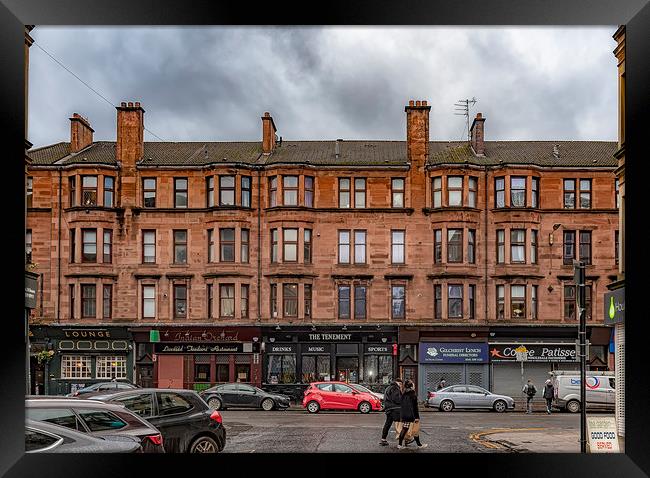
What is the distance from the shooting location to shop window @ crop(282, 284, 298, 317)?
33469 mm

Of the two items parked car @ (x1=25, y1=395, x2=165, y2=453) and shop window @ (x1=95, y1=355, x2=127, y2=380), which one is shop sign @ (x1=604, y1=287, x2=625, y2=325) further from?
shop window @ (x1=95, y1=355, x2=127, y2=380)

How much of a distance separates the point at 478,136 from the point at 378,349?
11.1 meters

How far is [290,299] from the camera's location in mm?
33625

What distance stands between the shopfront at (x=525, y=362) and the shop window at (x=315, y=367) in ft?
23.9

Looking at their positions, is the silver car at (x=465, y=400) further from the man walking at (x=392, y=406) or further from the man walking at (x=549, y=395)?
the man walking at (x=392, y=406)

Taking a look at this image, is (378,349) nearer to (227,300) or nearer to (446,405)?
(446,405)

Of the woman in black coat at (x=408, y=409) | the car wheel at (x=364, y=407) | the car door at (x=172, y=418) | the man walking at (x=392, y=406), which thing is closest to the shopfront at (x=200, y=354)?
the car wheel at (x=364, y=407)

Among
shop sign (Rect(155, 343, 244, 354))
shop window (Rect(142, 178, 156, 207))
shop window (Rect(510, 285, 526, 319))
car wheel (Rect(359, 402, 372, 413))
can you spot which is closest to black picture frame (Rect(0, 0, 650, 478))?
car wheel (Rect(359, 402, 372, 413))

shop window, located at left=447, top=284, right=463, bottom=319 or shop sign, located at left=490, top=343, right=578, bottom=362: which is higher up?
shop window, located at left=447, top=284, right=463, bottom=319

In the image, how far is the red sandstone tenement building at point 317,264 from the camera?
33125 millimetres

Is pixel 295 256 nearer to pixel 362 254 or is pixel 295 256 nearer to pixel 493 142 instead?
pixel 362 254

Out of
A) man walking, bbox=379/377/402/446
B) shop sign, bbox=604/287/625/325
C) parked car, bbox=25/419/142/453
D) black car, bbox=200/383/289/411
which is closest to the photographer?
parked car, bbox=25/419/142/453

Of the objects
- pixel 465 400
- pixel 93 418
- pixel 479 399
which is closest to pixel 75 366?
pixel 465 400

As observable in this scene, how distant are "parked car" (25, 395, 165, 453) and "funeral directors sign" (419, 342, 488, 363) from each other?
2404 centimetres
